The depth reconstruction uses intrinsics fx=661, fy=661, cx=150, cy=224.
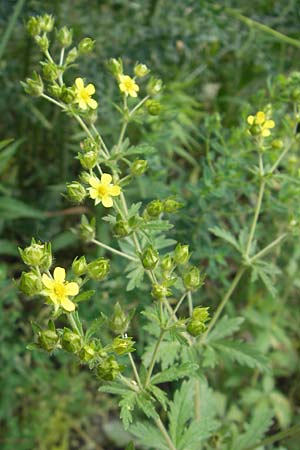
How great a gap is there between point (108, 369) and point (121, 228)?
30 cm

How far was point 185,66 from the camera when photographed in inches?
103

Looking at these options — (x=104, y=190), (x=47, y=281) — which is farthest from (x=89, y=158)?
(x=47, y=281)

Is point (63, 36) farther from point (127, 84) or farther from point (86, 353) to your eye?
point (86, 353)

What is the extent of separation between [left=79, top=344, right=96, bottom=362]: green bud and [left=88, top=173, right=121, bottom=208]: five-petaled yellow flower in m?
0.30

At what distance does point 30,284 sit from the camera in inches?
47.2

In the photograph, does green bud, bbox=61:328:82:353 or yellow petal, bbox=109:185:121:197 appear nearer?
→ green bud, bbox=61:328:82:353

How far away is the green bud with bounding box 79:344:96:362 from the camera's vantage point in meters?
1.22

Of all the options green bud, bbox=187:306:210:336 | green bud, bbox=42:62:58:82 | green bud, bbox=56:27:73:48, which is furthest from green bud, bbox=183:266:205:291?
green bud, bbox=56:27:73:48

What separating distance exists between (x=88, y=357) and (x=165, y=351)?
0.43m

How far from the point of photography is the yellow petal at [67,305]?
3.94ft

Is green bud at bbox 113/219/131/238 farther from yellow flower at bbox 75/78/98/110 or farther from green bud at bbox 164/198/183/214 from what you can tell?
yellow flower at bbox 75/78/98/110

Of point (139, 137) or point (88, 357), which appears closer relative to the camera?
point (88, 357)

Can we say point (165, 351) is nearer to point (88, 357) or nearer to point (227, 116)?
point (88, 357)

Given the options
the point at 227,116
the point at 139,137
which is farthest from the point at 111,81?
the point at 227,116
